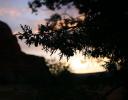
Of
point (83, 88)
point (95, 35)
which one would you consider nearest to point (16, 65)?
point (83, 88)

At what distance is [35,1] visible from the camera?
1419cm

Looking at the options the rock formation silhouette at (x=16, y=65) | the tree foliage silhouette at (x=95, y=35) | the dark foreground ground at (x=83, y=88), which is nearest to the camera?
the tree foliage silhouette at (x=95, y=35)

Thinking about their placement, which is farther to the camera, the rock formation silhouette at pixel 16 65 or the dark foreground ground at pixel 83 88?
the rock formation silhouette at pixel 16 65

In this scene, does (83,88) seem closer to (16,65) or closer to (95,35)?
(95,35)

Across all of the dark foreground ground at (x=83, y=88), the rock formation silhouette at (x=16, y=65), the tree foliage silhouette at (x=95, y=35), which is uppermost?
the rock formation silhouette at (x=16, y=65)

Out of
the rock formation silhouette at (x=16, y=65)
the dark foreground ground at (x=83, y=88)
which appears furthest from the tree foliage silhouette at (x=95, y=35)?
the rock formation silhouette at (x=16, y=65)

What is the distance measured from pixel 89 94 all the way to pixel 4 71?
26.0 metres

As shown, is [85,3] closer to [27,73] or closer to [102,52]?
[102,52]

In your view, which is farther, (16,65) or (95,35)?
(16,65)

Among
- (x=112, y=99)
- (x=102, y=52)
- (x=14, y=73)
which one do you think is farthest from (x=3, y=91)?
(x=102, y=52)

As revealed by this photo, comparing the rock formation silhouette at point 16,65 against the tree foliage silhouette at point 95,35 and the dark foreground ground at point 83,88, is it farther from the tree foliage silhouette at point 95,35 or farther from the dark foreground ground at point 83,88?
the tree foliage silhouette at point 95,35

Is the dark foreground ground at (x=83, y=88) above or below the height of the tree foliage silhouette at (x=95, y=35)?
below

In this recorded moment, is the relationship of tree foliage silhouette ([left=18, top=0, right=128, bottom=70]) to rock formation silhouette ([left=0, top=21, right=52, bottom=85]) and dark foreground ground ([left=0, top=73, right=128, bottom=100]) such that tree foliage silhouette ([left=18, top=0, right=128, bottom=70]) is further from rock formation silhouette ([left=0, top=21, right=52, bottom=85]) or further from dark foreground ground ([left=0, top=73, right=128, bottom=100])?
rock formation silhouette ([left=0, top=21, right=52, bottom=85])

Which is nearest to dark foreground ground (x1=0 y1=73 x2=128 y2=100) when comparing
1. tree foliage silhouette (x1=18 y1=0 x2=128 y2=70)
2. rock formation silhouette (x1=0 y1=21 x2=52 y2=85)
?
tree foliage silhouette (x1=18 y1=0 x2=128 y2=70)
